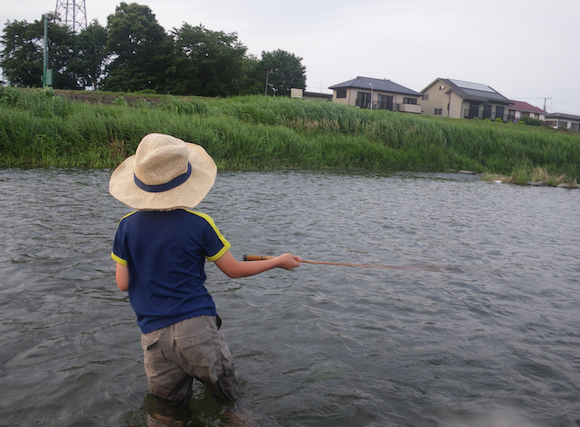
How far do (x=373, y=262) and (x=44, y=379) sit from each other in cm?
428

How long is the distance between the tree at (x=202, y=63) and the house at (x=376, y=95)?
13.7 meters

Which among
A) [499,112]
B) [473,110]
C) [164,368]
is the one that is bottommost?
[164,368]

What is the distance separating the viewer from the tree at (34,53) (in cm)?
4638

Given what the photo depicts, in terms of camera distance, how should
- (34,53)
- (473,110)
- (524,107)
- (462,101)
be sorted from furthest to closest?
(524,107) < (473,110) < (462,101) < (34,53)

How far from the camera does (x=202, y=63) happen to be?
44.6 m

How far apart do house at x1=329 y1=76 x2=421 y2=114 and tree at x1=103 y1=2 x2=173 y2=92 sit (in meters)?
20.2

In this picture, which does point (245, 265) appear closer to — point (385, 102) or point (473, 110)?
point (385, 102)

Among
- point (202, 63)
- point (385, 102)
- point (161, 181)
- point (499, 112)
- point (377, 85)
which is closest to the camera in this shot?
point (161, 181)

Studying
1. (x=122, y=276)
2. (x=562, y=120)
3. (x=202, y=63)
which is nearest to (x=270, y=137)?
(x=122, y=276)

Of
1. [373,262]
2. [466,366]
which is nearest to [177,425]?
[466,366]

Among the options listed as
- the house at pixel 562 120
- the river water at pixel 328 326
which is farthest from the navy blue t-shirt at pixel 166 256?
the house at pixel 562 120

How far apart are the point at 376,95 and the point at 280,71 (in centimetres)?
1427

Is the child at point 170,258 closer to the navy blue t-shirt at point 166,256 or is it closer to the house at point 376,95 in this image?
the navy blue t-shirt at point 166,256

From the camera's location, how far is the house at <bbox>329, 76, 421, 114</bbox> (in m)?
55.0
